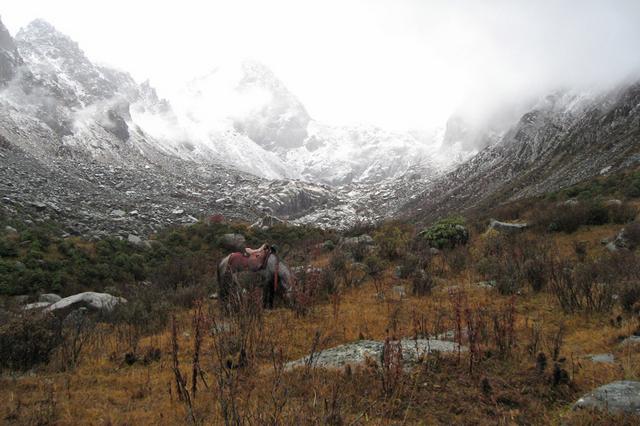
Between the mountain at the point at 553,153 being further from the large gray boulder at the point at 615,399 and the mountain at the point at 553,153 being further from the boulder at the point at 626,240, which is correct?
the large gray boulder at the point at 615,399

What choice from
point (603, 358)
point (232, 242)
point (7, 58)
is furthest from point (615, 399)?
point (7, 58)

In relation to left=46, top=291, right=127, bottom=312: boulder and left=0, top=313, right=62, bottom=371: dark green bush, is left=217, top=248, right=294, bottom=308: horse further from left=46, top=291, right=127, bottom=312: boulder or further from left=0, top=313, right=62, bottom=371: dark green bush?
left=0, top=313, right=62, bottom=371: dark green bush

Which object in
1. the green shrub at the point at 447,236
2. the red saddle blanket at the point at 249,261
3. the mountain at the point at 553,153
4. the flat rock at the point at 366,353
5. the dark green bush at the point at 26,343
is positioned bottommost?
the flat rock at the point at 366,353

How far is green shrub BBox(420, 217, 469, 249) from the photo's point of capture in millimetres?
15391

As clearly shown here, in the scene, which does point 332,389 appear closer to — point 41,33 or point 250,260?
point 250,260

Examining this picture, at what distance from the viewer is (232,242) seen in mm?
21047

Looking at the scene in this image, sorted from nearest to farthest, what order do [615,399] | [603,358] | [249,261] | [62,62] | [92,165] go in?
[615,399] → [603,358] → [249,261] → [92,165] → [62,62]

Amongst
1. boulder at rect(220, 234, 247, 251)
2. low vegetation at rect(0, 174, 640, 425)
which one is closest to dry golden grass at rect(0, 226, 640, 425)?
low vegetation at rect(0, 174, 640, 425)

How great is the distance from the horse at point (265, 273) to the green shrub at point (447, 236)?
25.2ft

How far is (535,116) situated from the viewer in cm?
7331

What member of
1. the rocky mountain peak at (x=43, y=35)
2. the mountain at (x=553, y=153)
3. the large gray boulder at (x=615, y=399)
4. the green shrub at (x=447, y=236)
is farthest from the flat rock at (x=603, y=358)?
the rocky mountain peak at (x=43, y=35)

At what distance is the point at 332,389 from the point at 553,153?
55.4 metres

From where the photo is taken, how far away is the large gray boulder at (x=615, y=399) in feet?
11.8

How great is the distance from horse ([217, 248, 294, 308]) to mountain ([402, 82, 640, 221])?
87.1 feet
